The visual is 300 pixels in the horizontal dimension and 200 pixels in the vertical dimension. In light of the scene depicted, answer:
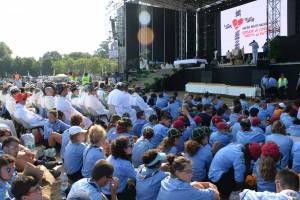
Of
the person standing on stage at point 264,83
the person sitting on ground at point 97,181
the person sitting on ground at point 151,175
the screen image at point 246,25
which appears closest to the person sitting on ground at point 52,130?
the person sitting on ground at point 151,175

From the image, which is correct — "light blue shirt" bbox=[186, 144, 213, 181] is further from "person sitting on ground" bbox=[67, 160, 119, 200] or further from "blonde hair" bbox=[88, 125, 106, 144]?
"person sitting on ground" bbox=[67, 160, 119, 200]

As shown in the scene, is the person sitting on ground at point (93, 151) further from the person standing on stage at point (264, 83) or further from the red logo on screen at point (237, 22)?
the red logo on screen at point (237, 22)

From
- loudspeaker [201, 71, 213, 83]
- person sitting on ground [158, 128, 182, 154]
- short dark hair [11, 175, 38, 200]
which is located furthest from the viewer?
loudspeaker [201, 71, 213, 83]

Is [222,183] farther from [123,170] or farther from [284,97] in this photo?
[284,97]

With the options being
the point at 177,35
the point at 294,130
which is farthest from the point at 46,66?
the point at 294,130

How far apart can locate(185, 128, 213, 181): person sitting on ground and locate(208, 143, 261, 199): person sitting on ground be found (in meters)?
0.16

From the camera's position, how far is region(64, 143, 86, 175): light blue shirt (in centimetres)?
539

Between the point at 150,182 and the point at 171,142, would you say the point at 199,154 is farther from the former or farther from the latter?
the point at 150,182

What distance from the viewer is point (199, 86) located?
21.4 metres

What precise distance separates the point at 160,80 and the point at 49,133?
17467mm

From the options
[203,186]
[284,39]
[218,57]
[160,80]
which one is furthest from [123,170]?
[218,57]

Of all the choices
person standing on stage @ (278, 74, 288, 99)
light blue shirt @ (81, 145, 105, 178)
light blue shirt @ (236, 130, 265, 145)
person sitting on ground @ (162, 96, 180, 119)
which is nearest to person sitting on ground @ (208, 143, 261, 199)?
light blue shirt @ (236, 130, 265, 145)

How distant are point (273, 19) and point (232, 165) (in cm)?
1518

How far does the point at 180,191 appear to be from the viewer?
11.9 feet
